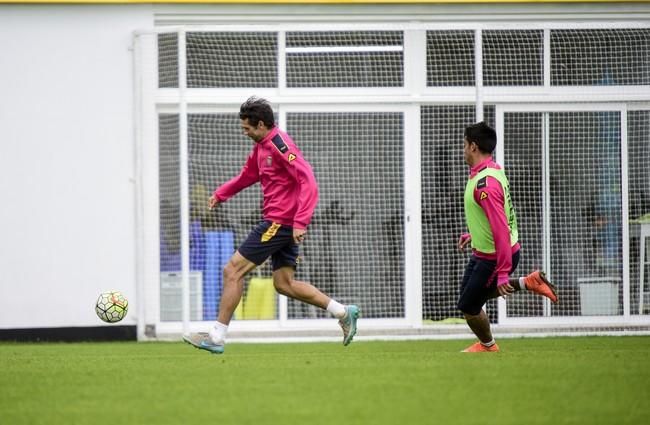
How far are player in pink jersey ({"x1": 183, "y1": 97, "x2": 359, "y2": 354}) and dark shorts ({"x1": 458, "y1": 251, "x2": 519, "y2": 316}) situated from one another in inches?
45.1

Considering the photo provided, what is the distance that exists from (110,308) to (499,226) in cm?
414

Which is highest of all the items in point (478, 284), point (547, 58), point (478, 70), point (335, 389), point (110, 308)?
point (547, 58)

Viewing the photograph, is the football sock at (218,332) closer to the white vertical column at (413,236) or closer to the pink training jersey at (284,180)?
the pink training jersey at (284,180)

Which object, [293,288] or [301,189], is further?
[293,288]

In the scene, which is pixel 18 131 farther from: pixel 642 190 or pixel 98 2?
pixel 642 190

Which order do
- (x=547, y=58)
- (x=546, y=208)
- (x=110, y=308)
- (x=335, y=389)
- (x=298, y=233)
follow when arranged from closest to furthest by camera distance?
(x=335, y=389), (x=298, y=233), (x=110, y=308), (x=546, y=208), (x=547, y=58)

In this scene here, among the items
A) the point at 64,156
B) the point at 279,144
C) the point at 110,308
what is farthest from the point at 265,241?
the point at 64,156

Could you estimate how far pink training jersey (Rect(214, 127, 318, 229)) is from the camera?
9.79 metres

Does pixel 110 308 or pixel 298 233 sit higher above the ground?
pixel 298 233

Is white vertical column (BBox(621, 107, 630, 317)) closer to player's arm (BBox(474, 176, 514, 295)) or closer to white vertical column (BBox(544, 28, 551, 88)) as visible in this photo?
white vertical column (BBox(544, 28, 551, 88))

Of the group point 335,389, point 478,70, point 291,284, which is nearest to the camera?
point 335,389

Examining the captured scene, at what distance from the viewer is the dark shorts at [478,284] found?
9.93m

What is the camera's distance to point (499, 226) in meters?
9.60

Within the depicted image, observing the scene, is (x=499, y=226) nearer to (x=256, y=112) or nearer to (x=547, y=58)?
(x=256, y=112)
